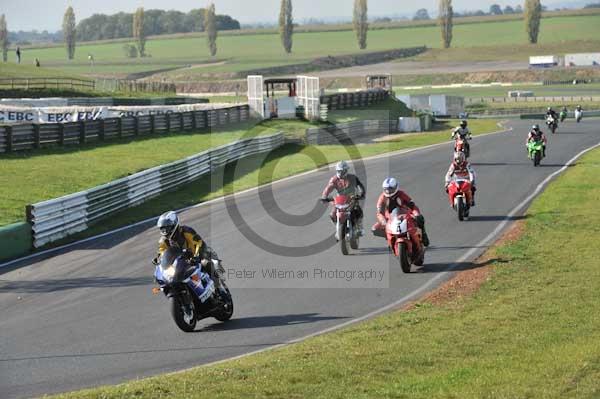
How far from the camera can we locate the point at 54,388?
36.3ft

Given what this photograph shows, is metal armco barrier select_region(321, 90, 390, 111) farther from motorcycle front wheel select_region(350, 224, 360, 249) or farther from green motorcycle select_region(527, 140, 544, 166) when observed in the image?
motorcycle front wheel select_region(350, 224, 360, 249)

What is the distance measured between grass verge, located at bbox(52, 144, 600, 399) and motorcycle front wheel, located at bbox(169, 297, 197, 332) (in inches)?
71.9

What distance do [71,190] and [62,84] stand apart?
5121 cm

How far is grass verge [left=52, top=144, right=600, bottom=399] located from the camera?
393 inches

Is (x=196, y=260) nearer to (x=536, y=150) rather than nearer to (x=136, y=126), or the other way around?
(x=536, y=150)

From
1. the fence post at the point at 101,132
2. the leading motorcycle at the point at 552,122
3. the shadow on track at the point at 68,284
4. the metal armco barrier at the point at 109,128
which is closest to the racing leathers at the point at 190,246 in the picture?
the shadow on track at the point at 68,284

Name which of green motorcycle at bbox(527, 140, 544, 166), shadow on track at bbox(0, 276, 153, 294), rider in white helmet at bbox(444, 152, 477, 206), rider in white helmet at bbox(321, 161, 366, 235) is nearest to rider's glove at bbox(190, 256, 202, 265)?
shadow on track at bbox(0, 276, 153, 294)

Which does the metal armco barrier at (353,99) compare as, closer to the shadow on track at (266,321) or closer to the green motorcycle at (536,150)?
the green motorcycle at (536,150)

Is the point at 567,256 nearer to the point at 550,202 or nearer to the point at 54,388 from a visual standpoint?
the point at 550,202

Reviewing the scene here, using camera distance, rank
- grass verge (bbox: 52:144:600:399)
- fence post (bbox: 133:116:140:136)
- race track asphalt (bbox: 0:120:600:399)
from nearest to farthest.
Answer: grass verge (bbox: 52:144:600:399), race track asphalt (bbox: 0:120:600:399), fence post (bbox: 133:116:140:136)

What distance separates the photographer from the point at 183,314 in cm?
1384

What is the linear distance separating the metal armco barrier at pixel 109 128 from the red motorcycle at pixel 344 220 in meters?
21.4

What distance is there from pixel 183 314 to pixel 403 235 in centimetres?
542

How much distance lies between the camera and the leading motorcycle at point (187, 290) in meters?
13.6
